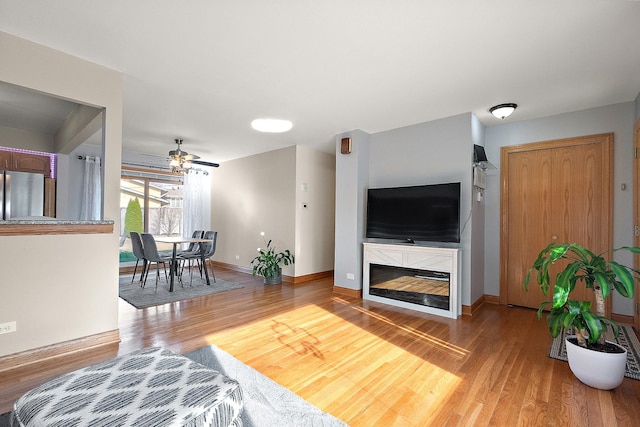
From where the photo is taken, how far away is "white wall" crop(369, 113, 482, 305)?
359cm

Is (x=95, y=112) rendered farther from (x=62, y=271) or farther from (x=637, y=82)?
(x=637, y=82)

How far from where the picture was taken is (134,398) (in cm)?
114

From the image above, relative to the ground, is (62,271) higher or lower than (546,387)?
higher

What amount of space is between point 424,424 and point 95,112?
432cm

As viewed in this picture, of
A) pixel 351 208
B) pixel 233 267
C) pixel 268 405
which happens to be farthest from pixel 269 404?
pixel 233 267

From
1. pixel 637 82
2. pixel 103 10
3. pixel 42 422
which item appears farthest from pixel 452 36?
pixel 42 422

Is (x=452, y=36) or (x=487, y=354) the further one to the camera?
(x=487, y=354)

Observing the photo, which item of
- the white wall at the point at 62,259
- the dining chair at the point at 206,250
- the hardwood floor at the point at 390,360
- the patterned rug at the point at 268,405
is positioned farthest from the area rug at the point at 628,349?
the dining chair at the point at 206,250

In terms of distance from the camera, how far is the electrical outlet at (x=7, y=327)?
7.02 ft

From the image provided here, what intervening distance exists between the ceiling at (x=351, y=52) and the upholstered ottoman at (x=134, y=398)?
2.11 m

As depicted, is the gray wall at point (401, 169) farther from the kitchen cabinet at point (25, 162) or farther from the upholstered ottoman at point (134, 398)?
the kitchen cabinet at point (25, 162)

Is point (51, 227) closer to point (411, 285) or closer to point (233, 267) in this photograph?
point (411, 285)

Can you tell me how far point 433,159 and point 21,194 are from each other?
19.9 ft

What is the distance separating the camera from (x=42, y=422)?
3.32 ft
